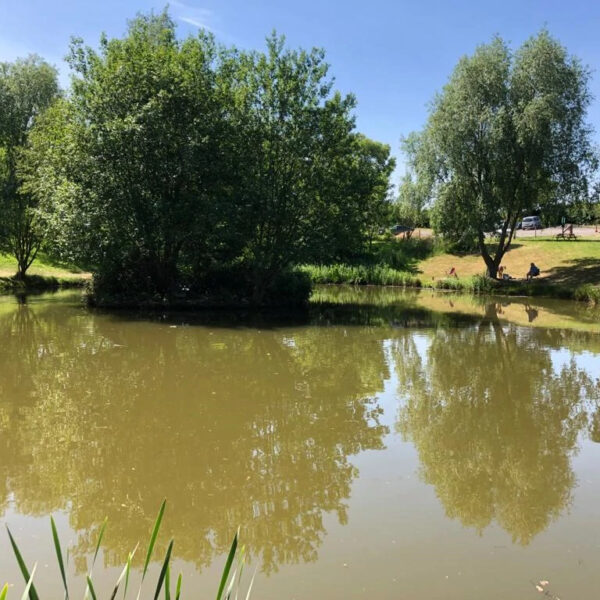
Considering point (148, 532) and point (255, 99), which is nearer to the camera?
point (148, 532)

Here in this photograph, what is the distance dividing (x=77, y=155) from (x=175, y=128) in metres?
3.65

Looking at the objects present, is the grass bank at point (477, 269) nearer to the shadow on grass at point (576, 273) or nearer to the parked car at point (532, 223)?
the shadow on grass at point (576, 273)

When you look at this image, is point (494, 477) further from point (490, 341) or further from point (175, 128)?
point (175, 128)

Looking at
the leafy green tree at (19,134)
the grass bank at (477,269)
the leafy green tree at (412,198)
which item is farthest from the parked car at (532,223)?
the leafy green tree at (19,134)

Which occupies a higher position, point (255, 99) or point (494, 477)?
point (255, 99)

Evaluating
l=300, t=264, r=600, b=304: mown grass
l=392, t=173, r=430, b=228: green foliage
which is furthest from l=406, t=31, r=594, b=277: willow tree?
l=300, t=264, r=600, b=304: mown grass

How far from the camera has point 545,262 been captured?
3622 centimetres

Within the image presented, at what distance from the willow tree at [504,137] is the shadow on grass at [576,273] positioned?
4.54 m

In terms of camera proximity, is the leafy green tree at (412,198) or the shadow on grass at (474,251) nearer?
the leafy green tree at (412,198)

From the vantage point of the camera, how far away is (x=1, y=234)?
28406mm

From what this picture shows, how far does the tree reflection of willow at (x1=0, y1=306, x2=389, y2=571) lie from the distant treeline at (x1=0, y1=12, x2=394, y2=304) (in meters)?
7.22

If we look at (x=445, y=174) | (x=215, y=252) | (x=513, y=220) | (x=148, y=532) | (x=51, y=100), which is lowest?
(x=148, y=532)

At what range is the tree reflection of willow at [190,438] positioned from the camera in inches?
213

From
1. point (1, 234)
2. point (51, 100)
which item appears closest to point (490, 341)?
point (1, 234)
